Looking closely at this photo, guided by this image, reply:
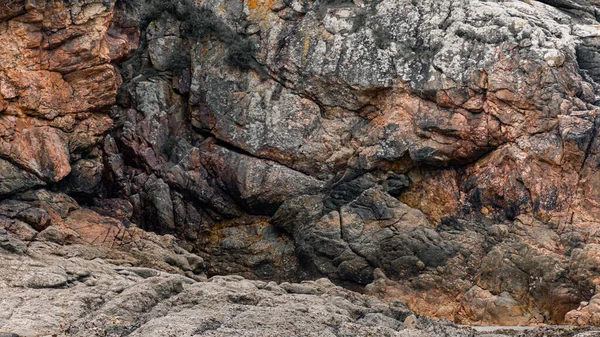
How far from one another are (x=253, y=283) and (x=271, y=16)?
42.8 feet

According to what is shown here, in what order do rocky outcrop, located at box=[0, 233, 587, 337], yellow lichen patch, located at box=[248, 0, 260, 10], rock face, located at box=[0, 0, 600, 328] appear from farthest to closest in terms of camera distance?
yellow lichen patch, located at box=[248, 0, 260, 10] → rock face, located at box=[0, 0, 600, 328] → rocky outcrop, located at box=[0, 233, 587, 337]

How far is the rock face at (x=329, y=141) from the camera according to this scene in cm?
2764

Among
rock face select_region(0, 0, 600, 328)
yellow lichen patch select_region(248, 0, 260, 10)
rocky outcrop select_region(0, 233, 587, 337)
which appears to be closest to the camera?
rocky outcrop select_region(0, 233, 587, 337)

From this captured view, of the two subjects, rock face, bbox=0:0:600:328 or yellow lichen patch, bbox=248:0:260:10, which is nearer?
rock face, bbox=0:0:600:328

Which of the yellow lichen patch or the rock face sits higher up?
the yellow lichen patch

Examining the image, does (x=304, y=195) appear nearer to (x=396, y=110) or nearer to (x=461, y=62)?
(x=396, y=110)

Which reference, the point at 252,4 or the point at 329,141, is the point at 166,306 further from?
the point at 252,4

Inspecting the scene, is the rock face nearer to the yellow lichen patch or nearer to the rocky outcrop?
the yellow lichen patch

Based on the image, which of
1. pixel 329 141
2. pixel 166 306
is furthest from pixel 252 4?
pixel 166 306

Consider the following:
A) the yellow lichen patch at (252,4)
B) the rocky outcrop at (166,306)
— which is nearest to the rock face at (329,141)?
the yellow lichen patch at (252,4)

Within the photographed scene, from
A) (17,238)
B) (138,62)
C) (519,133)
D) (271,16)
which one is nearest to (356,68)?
(271,16)

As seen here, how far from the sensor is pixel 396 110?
101 ft

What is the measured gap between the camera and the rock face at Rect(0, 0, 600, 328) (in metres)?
27.6

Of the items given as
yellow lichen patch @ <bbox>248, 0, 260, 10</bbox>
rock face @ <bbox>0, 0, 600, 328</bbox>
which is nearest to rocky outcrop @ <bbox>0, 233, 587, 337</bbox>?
rock face @ <bbox>0, 0, 600, 328</bbox>
